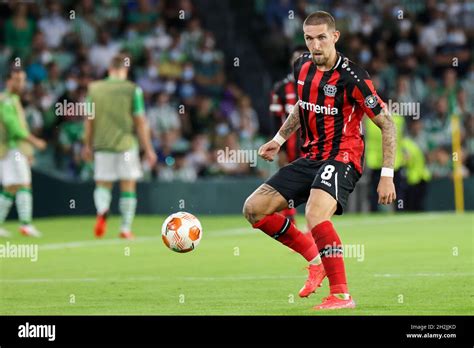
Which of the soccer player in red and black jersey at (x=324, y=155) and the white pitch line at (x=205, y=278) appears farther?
the white pitch line at (x=205, y=278)

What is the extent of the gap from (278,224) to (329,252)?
3.07 ft

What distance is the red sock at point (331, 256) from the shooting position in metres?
9.73

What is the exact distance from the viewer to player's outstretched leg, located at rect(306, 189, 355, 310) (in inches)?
382

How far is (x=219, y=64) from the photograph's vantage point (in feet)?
87.3

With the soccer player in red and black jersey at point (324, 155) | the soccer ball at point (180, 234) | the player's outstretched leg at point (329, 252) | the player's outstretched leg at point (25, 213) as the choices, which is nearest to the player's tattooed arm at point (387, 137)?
the soccer player in red and black jersey at point (324, 155)

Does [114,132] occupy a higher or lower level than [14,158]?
higher

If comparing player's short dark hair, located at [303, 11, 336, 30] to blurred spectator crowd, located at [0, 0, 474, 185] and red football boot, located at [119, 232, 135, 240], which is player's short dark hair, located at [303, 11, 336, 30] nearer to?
red football boot, located at [119, 232, 135, 240]

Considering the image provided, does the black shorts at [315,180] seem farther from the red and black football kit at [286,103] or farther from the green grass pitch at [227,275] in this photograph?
the red and black football kit at [286,103]

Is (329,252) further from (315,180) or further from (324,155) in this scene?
(324,155)

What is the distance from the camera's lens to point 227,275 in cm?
1266

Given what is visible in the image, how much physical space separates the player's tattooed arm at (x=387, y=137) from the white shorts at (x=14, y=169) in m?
9.46

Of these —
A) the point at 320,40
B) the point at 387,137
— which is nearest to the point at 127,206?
the point at 320,40

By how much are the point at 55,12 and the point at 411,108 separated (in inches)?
295
